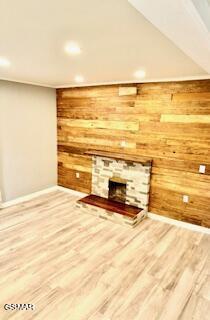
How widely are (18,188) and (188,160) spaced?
352cm

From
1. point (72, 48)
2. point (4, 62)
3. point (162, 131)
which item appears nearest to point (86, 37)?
point (72, 48)

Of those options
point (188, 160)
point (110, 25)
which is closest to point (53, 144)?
point (188, 160)

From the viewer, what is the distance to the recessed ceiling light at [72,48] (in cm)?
193

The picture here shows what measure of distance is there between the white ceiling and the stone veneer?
186cm

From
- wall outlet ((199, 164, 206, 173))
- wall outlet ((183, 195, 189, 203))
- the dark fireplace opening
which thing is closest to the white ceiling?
wall outlet ((199, 164, 206, 173))

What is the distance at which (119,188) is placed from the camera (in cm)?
456

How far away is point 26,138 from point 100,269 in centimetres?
316

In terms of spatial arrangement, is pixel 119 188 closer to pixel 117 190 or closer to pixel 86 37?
pixel 117 190

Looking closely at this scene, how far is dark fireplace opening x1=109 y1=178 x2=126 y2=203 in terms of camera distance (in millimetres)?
4453

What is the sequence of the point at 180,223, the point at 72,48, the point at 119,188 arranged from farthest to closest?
the point at 119,188 < the point at 180,223 < the point at 72,48

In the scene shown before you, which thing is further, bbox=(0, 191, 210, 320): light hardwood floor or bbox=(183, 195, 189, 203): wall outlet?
bbox=(183, 195, 189, 203): wall outlet

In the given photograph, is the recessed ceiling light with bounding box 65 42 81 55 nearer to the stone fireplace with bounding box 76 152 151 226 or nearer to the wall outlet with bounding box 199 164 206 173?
the stone fireplace with bounding box 76 152 151 226

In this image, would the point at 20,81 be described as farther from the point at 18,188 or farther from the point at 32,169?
the point at 18,188

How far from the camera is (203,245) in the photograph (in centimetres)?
331
